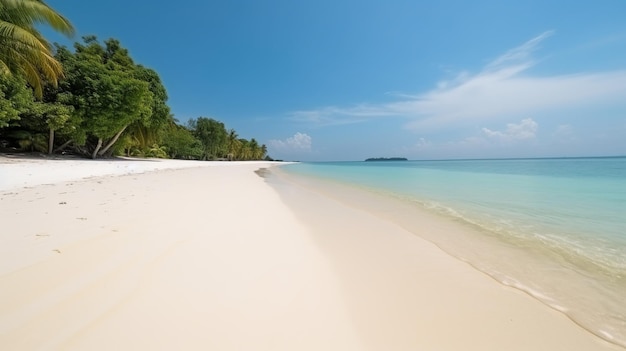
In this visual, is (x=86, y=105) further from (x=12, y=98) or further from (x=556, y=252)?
(x=556, y=252)

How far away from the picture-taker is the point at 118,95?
2192cm

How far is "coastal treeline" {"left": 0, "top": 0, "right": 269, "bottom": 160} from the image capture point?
10.8 meters

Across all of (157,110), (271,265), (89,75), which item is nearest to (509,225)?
(271,265)

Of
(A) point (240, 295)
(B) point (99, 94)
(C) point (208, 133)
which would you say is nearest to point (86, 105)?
(B) point (99, 94)

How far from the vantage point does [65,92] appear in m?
21.1

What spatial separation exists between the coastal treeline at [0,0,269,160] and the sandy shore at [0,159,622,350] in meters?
11.4

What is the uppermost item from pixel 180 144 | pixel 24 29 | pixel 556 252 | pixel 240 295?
pixel 24 29

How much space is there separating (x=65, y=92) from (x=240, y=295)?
2764cm

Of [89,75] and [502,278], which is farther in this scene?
[89,75]

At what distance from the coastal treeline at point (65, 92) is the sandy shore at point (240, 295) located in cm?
1143

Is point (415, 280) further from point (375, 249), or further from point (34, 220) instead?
point (34, 220)

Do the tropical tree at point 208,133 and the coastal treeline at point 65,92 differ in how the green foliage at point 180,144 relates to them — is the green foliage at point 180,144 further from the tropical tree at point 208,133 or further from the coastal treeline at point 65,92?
the coastal treeline at point 65,92

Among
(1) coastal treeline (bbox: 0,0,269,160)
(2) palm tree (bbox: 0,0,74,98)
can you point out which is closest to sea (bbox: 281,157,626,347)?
(2) palm tree (bbox: 0,0,74,98)

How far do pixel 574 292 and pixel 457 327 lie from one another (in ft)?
6.05
